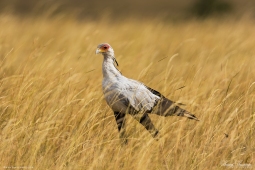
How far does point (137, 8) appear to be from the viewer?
32.3m

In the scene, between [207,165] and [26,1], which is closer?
[207,165]

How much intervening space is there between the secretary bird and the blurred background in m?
8.94

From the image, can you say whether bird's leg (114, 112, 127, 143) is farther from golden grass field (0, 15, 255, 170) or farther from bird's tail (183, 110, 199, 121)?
bird's tail (183, 110, 199, 121)

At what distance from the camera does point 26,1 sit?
31375 mm

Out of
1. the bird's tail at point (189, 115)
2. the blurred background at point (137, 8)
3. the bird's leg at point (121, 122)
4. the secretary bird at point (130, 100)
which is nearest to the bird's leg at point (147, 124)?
the secretary bird at point (130, 100)

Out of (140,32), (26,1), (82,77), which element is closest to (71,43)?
(140,32)

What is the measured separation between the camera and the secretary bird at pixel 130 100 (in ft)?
14.8

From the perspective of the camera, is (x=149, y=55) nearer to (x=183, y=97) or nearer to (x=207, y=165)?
(x=183, y=97)

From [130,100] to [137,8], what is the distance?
28.1m

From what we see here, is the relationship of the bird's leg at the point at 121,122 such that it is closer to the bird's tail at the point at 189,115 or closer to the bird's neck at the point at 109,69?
the bird's neck at the point at 109,69

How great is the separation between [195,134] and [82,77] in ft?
8.17

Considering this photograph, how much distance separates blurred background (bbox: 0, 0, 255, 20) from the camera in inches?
658

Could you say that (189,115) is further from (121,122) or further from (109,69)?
(109,69)

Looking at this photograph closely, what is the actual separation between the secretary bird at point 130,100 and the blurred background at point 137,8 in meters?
8.94
